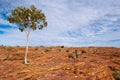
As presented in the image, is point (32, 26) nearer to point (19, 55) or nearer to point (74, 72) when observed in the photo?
point (19, 55)

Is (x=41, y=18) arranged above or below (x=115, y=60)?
above

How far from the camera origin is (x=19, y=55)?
4228 centimetres

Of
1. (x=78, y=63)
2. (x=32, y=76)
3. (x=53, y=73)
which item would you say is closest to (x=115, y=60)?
(x=78, y=63)

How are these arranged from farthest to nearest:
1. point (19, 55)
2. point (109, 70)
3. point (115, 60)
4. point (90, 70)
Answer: point (19, 55) → point (115, 60) → point (109, 70) → point (90, 70)

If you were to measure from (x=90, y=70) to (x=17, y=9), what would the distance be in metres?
16.9

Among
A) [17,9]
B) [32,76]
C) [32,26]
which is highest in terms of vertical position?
[17,9]

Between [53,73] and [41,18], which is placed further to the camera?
[41,18]

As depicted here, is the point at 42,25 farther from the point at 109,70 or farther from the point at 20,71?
the point at 109,70

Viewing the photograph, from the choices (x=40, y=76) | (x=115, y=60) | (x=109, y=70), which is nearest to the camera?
(x=40, y=76)

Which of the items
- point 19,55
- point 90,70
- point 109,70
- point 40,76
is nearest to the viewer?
point 40,76

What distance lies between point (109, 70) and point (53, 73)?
873 centimetres

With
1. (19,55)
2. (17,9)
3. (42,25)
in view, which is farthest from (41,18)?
(19,55)

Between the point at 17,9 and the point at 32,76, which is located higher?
the point at 17,9

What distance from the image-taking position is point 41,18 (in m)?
37.4
